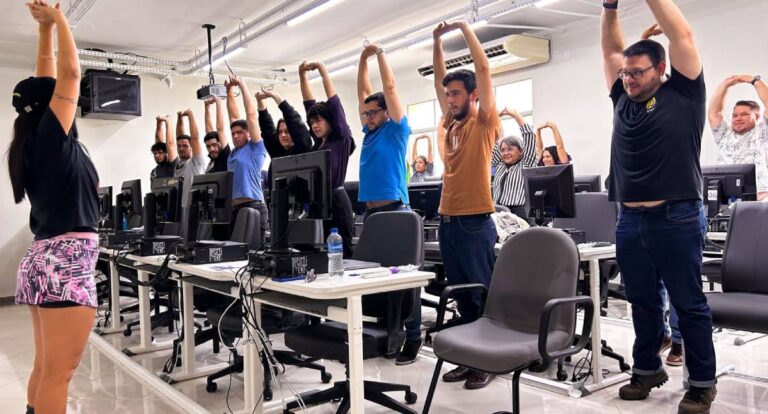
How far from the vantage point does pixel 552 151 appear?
7.01m

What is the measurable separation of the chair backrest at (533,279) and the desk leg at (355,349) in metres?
0.77

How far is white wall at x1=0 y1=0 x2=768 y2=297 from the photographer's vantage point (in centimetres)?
604

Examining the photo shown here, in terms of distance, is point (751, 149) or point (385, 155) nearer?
point (385, 155)

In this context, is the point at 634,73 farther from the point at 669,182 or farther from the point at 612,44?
the point at 669,182

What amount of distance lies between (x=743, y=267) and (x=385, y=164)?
6.54 feet

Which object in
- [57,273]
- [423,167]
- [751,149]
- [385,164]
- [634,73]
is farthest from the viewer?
[423,167]

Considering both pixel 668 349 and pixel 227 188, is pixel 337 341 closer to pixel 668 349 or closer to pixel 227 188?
pixel 227 188

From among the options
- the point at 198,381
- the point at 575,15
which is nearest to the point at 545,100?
the point at 575,15

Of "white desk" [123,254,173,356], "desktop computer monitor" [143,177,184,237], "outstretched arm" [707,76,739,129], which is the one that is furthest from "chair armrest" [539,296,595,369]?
"outstretched arm" [707,76,739,129]

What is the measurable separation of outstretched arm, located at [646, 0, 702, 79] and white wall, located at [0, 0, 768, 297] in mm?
4169

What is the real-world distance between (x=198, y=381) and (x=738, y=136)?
4.74m

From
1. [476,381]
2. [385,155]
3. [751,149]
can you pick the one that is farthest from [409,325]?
[751,149]

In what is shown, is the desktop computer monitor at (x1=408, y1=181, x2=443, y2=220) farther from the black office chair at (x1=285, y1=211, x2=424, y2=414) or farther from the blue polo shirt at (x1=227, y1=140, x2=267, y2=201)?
the black office chair at (x1=285, y1=211, x2=424, y2=414)

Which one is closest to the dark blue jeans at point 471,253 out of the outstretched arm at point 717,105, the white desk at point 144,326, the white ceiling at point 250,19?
the white desk at point 144,326
